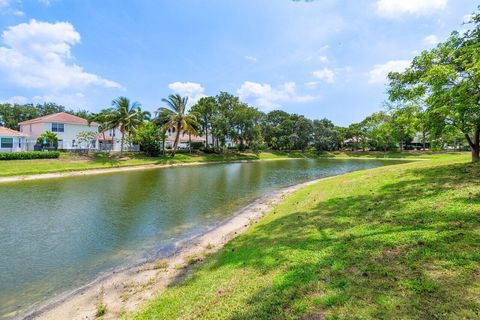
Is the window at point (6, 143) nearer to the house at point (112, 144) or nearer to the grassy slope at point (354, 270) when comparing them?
the house at point (112, 144)

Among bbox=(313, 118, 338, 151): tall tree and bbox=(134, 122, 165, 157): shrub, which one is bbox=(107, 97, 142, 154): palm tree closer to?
bbox=(134, 122, 165, 157): shrub

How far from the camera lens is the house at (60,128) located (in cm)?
4356

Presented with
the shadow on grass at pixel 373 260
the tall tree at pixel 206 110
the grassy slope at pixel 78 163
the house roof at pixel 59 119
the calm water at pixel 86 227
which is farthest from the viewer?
the tall tree at pixel 206 110

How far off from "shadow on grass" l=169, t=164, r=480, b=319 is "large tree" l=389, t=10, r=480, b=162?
2.88m

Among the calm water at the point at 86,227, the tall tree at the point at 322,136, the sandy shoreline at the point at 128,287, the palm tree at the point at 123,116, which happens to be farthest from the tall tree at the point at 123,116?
the tall tree at the point at 322,136

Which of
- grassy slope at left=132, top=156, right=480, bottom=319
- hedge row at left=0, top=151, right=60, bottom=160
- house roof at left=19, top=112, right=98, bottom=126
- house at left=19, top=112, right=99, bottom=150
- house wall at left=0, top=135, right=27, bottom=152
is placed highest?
house roof at left=19, top=112, right=98, bottom=126

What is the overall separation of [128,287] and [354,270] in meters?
5.53

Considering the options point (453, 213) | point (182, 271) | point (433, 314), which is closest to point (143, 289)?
point (182, 271)

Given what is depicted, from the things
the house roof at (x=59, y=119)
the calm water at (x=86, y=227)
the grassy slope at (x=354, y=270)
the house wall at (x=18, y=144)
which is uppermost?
the house roof at (x=59, y=119)

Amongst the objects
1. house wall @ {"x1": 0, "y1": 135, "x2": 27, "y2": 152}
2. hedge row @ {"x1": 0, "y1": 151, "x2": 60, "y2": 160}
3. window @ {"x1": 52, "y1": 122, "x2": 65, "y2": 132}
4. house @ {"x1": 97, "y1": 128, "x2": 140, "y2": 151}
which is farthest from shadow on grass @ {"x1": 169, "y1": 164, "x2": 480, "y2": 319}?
house @ {"x1": 97, "y1": 128, "x2": 140, "y2": 151}

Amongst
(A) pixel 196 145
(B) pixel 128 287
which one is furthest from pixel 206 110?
(B) pixel 128 287

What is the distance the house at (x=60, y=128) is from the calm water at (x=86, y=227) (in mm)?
26147

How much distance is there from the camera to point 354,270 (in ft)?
15.5

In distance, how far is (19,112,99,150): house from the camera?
43562mm
